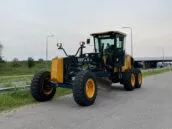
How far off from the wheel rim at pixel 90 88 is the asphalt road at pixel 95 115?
1.46ft

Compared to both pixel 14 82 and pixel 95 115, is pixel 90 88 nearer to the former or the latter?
pixel 95 115

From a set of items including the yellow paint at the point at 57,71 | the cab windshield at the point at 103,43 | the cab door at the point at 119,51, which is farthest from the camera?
the cab windshield at the point at 103,43

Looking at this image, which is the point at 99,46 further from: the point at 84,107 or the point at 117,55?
the point at 84,107

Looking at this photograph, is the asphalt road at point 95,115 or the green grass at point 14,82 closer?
the asphalt road at point 95,115

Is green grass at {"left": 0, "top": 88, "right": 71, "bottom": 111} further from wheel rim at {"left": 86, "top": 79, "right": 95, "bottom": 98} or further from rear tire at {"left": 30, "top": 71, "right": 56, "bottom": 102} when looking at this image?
wheel rim at {"left": 86, "top": 79, "right": 95, "bottom": 98}

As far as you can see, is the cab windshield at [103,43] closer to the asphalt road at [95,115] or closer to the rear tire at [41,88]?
the asphalt road at [95,115]

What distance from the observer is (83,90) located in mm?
11219

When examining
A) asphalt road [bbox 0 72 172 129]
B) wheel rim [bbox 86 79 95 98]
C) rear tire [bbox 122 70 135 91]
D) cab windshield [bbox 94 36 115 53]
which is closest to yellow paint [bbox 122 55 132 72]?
rear tire [bbox 122 70 135 91]

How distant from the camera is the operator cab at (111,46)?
52.9 feet

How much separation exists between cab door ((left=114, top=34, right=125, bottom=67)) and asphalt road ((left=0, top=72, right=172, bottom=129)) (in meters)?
3.86

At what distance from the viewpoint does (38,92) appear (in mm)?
12344

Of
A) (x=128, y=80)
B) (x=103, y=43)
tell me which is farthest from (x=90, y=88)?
(x=103, y=43)

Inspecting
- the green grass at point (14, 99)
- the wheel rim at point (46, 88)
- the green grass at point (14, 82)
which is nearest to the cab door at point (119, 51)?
the green grass at point (14, 99)

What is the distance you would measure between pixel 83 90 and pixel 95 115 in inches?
63.4
